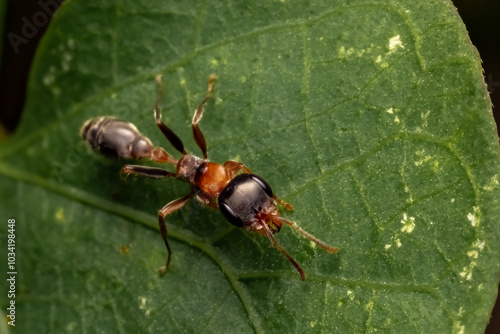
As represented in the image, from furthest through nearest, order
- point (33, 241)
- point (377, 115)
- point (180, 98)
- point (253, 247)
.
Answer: point (33, 241) → point (180, 98) → point (253, 247) → point (377, 115)

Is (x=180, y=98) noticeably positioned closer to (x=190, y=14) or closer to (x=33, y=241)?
(x=190, y=14)

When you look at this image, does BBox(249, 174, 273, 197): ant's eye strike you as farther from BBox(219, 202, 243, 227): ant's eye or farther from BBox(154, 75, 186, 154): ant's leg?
BBox(154, 75, 186, 154): ant's leg

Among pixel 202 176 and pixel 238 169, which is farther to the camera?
pixel 202 176

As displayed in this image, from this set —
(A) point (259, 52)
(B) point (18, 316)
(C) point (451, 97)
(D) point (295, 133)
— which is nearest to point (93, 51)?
(A) point (259, 52)

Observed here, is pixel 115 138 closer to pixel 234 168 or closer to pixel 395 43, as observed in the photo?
pixel 234 168

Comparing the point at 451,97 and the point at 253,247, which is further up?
the point at 451,97

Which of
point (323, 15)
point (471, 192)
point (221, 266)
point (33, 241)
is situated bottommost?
point (33, 241)

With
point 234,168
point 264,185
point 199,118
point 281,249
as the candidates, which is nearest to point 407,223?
point 281,249
